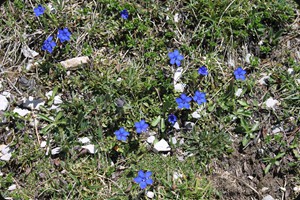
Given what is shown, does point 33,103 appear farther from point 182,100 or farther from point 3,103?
point 182,100

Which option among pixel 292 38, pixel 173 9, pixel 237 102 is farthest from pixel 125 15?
pixel 292 38

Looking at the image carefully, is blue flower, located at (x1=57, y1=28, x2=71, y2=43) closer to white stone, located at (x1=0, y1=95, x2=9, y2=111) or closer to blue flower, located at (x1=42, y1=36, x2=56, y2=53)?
blue flower, located at (x1=42, y1=36, x2=56, y2=53)

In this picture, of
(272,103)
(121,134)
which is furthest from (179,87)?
(272,103)

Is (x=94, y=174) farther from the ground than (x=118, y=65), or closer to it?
closer to it

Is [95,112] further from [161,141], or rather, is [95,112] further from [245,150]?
[245,150]

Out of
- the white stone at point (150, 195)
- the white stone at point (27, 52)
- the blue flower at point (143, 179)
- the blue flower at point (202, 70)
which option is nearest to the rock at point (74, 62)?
the white stone at point (27, 52)

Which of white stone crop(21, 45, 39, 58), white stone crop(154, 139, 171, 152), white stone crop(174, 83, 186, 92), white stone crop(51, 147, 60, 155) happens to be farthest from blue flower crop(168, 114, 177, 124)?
white stone crop(21, 45, 39, 58)
